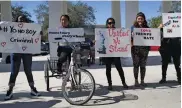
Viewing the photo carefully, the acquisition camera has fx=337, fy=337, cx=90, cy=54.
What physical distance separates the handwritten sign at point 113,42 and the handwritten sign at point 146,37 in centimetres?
20

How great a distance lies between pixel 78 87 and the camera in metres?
6.79

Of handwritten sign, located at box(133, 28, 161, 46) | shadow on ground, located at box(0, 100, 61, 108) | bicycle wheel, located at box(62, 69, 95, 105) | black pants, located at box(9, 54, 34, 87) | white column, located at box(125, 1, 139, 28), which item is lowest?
shadow on ground, located at box(0, 100, 61, 108)

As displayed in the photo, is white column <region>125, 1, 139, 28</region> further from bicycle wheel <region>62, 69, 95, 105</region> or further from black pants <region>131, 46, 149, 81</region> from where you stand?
bicycle wheel <region>62, 69, 95, 105</region>

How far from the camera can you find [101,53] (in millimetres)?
8078

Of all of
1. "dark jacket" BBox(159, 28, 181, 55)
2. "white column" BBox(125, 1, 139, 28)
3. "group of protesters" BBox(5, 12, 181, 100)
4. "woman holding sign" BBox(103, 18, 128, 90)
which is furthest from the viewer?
"white column" BBox(125, 1, 139, 28)

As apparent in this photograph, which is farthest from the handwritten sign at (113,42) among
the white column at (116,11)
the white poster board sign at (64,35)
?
the white column at (116,11)

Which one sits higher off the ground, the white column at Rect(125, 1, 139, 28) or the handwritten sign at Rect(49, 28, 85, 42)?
the white column at Rect(125, 1, 139, 28)

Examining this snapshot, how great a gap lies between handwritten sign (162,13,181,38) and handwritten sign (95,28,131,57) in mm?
1034

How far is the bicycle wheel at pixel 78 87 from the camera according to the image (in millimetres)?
6570

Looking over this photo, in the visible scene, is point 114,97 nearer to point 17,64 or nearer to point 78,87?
point 78,87

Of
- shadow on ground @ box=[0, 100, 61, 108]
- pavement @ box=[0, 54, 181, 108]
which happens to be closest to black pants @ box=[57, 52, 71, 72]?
pavement @ box=[0, 54, 181, 108]

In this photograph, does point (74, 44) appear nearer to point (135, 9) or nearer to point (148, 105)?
point (148, 105)

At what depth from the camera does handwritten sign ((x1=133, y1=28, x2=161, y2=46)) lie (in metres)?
8.30

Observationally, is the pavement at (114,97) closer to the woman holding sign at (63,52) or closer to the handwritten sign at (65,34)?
the woman holding sign at (63,52)
